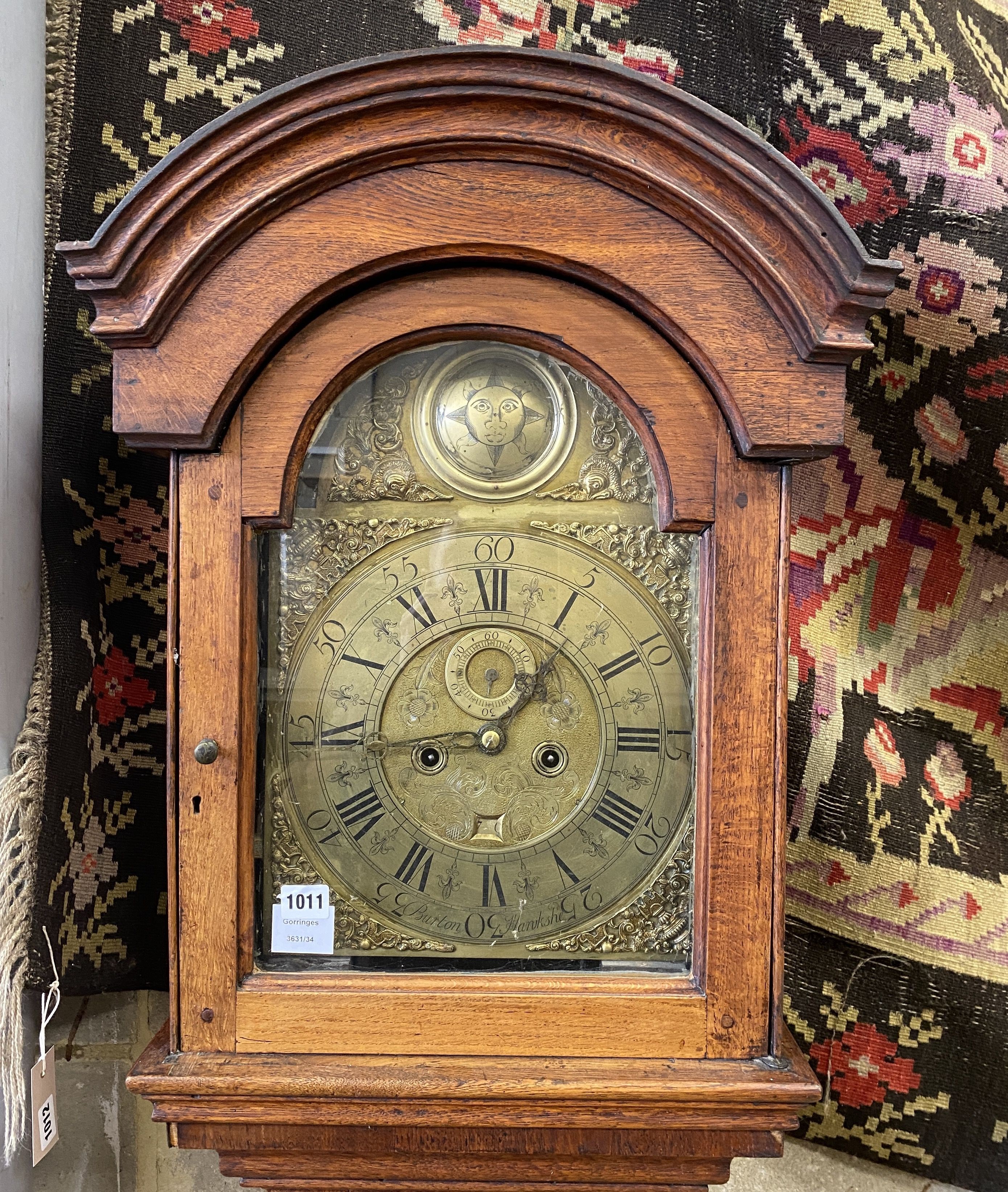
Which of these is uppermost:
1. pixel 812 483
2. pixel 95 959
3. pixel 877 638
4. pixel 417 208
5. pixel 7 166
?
pixel 7 166

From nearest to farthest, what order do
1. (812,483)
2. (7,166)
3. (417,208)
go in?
(417,208) → (7,166) → (812,483)

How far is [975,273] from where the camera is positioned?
1.06 meters

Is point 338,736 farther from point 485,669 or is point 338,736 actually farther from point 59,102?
point 59,102

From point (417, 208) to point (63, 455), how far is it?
51 centimetres

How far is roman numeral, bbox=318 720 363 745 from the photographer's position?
0.77 metres

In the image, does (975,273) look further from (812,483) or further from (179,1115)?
(179,1115)

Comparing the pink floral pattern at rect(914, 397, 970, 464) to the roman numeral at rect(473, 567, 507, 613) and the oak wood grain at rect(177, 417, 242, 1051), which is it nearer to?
the roman numeral at rect(473, 567, 507, 613)

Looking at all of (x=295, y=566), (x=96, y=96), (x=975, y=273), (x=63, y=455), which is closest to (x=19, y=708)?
(x=63, y=455)

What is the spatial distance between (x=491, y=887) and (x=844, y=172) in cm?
84

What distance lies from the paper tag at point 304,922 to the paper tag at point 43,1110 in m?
0.40

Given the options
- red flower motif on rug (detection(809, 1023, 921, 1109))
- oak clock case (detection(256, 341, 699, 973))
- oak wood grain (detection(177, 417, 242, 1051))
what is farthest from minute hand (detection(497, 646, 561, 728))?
red flower motif on rug (detection(809, 1023, 921, 1109))

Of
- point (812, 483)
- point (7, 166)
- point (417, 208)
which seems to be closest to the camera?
point (417, 208)

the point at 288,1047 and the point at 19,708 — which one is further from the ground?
the point at 19,708

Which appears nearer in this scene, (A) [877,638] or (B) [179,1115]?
(B) [179,1115]
